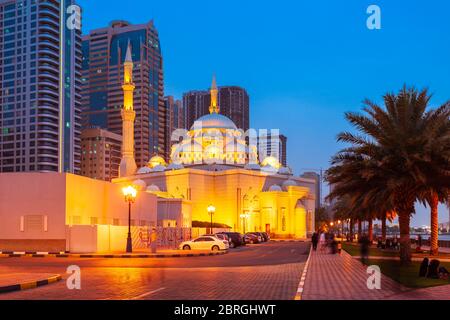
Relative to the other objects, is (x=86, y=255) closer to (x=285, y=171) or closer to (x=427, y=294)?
(x=427, y=294)

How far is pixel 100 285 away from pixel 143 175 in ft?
271

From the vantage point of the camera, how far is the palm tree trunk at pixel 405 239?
2367 cm

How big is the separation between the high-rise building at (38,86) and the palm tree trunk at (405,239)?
95.7 m

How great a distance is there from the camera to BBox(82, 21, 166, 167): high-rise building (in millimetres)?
164250

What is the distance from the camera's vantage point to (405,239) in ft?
78.5

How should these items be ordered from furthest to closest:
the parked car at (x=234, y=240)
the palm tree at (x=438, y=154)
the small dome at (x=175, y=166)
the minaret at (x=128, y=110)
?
the small dome at (x=175, y=166)
the minaret at (x=128, y=110)
the parked car at (x=234, y=240)
the palm tree at (x=438, y=154)

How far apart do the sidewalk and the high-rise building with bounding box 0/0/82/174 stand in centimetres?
9956

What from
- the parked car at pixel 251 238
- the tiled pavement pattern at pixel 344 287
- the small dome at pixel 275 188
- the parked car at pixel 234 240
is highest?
the small dome at pixel 275 188

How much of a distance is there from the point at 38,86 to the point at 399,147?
101418 mm

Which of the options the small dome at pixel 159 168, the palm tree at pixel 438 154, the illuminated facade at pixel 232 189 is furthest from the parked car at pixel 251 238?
the palm tree at pixel 438 154

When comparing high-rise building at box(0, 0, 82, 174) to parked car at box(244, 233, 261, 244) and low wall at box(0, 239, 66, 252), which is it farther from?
low wall at box(0, 239, 66, 252)

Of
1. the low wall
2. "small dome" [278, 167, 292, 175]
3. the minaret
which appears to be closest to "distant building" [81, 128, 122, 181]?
the minaret

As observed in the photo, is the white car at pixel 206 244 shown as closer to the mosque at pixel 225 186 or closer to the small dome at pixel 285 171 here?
the mosque at pixel 225 186
